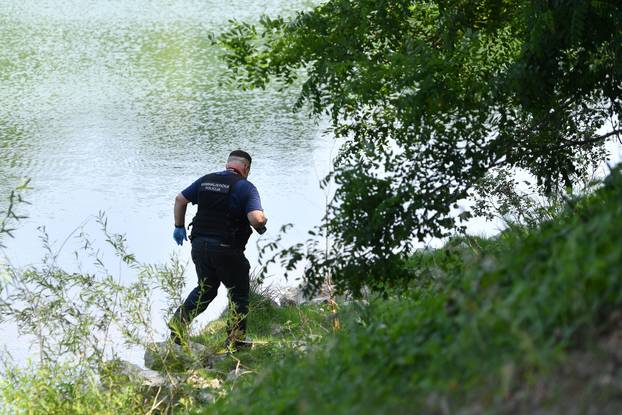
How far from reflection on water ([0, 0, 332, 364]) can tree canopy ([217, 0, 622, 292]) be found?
5.63 meters

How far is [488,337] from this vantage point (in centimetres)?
399

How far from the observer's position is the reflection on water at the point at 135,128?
1664 centimetres

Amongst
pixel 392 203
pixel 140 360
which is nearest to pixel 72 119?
pixel 140 360

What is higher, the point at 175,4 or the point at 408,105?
the point at 175,4

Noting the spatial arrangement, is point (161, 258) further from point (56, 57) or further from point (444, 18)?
point (56, 57)

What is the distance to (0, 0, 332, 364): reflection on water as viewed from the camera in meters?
16.6

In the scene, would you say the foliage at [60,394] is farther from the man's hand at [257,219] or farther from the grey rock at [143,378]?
the man's hand at [257,219]

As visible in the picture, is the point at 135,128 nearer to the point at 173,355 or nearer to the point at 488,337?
the point at 173,355

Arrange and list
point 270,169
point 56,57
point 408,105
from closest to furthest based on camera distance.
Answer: point 408,105, point 270,169, point 56,57

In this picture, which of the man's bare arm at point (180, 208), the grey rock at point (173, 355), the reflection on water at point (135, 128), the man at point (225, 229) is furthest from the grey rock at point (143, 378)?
the reflection on water at point (135, 128)

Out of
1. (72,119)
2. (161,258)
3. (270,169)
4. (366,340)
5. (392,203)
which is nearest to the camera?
(366,340)

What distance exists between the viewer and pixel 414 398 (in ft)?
13.1

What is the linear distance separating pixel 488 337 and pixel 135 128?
17.7 m

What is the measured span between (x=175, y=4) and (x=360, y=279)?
2826 centimetres
